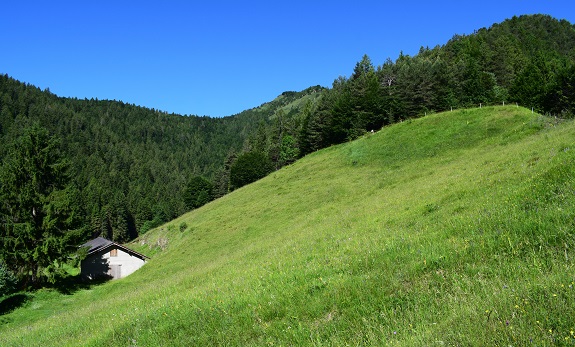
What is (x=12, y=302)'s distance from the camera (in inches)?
1235

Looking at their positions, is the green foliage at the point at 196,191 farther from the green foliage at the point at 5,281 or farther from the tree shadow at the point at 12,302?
the green foliage at the point at 5,281

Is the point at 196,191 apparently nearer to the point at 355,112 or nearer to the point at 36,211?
the point at 355,112

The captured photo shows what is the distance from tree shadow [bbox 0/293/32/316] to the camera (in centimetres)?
2961

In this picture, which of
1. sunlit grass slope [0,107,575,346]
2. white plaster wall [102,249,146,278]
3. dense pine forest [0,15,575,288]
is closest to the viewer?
sunlit grass slope [0,107,575,346]

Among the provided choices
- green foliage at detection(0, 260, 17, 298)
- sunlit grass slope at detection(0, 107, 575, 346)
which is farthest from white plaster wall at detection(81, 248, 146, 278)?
sunlit grass slope at detection(0, 107, 575, 346)

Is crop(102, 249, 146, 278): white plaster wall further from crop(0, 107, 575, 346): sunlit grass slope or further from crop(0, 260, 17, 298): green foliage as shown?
crop(0, 107, 575, 346): sunlit grass slope

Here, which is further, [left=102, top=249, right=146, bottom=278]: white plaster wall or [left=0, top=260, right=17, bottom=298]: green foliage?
[left=102, top=249, right=146, bottom=278]: white plaster wall

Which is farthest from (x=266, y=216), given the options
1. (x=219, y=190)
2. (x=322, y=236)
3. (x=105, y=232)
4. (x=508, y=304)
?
(x=105, y=232)

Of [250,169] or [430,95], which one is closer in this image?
[430,95]

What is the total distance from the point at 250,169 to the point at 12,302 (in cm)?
6903

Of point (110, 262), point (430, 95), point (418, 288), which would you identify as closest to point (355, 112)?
point (430, 95)

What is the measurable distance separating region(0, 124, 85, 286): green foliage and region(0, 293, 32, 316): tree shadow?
15.8ft

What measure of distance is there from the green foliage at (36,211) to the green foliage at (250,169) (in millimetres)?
57195

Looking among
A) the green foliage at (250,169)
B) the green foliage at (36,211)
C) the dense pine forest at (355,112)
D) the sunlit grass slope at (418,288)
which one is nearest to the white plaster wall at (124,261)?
the dense pine forest at (355,112)
